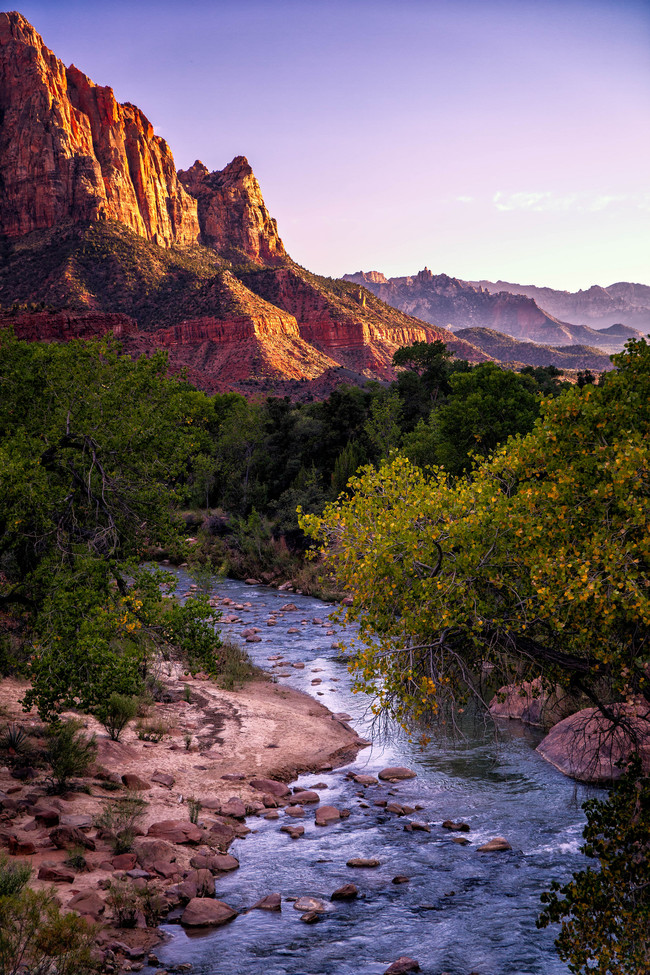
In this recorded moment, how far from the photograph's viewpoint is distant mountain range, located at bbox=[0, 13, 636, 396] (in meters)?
108

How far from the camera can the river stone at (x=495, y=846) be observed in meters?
10.8

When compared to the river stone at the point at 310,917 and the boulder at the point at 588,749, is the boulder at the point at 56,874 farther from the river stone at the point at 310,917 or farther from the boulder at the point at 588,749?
the boulder at the point at 588,749

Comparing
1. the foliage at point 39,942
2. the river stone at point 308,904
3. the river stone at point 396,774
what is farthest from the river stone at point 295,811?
the foliage at point 39,942

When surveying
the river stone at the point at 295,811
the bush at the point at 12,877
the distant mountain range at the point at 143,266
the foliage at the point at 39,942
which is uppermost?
the distant mountain range at the point at 143,266

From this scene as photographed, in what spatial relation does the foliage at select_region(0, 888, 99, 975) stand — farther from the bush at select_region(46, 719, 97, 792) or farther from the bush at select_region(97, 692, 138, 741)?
the bush at select_region(97, 692, 138, 741)

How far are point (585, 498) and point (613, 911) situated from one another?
4.46m

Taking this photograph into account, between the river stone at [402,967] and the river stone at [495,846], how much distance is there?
3.28 m

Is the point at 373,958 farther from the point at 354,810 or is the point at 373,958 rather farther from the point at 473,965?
the point at 354,810

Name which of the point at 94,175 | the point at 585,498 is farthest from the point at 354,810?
the point at 94,175

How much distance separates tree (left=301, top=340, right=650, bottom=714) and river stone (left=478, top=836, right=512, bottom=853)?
3.26 metres

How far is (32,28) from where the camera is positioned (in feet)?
520

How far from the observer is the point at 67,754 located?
38.9ft

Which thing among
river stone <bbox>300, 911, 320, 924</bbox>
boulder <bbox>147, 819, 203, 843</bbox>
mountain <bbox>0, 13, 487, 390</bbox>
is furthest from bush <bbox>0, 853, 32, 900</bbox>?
mountain <bbox>0, 13, 487, 390</bbox>

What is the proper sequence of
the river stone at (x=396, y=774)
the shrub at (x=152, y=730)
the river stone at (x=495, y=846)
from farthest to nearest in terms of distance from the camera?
the shrub at (x=152, y=730)
the river stone at (x=396, y=774)
the river stone at (x=495, y=846)
